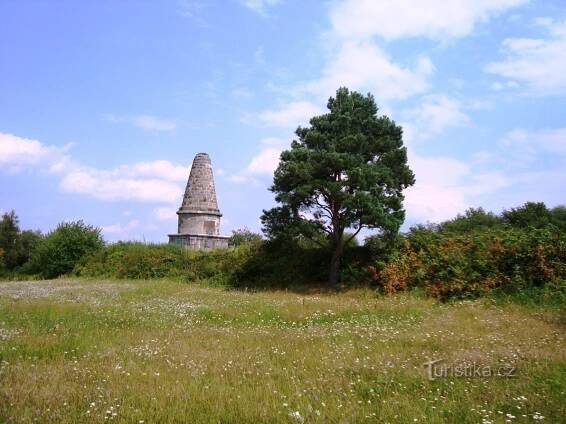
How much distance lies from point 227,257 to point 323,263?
732 centimetres

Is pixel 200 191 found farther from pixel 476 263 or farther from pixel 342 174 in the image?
pixel 476 263

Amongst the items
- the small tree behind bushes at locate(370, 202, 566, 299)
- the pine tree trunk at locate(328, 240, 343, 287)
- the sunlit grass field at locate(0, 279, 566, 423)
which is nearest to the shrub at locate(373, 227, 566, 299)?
the small tree behind bushes at locate(370, 202, 566, 299)

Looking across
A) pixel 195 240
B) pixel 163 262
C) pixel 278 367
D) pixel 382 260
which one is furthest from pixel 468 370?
pixel 195 240

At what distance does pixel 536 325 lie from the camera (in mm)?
9953

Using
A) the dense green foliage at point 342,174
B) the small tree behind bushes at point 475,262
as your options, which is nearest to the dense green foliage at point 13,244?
the dense green foliage at point 342,174

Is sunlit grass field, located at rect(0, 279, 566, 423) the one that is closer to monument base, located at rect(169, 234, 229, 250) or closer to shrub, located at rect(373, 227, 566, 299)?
shrub, located at rect(373, 227, 566, 299)

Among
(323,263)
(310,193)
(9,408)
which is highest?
(310,193)

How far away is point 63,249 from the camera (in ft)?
121

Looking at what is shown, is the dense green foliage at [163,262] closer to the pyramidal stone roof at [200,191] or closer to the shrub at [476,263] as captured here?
the pyramidal stone roof at [200,191]

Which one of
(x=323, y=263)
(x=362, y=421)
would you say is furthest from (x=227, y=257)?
(x=362, y=421)

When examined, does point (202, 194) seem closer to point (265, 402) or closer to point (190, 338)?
point (190, 338)

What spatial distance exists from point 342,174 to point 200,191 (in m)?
20.0

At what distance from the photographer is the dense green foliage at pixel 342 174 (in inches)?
773

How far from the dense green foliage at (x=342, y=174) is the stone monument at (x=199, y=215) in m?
16.6
